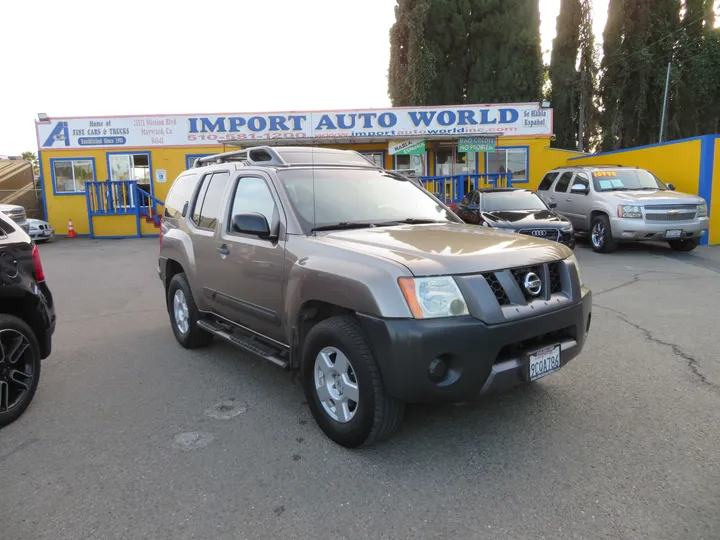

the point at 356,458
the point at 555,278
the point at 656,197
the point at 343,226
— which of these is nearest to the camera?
the point at 356,458

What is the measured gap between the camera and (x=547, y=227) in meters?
9.82

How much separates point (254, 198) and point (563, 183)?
37.3ft

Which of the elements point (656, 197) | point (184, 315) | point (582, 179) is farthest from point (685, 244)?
point (184, 315)

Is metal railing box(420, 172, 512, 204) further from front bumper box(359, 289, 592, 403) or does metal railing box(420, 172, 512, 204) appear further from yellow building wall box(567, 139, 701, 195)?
front bumper box(359, 289, 592, 403)

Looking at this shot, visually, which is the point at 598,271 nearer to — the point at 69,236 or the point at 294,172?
the point at 294,172

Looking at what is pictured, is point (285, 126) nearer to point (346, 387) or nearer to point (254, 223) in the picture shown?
point (254, 223)

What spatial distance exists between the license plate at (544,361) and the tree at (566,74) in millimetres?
26190

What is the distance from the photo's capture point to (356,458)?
3.16 m

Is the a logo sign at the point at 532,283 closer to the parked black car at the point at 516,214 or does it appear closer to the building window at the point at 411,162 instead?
the parked black car at the point at 516,214

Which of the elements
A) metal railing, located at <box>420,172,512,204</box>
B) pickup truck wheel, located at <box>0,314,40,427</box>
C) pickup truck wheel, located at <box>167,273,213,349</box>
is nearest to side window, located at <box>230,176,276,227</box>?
pickup truck wheel, located at <box>167,273,213,349</box>

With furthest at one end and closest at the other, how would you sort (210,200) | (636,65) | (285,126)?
(636,65) < (285,126) < (210,200)

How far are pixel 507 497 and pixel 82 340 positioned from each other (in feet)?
16.7

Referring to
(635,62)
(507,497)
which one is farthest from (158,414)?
(635,62)

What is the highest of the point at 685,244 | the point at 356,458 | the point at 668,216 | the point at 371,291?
the point at 371,291
